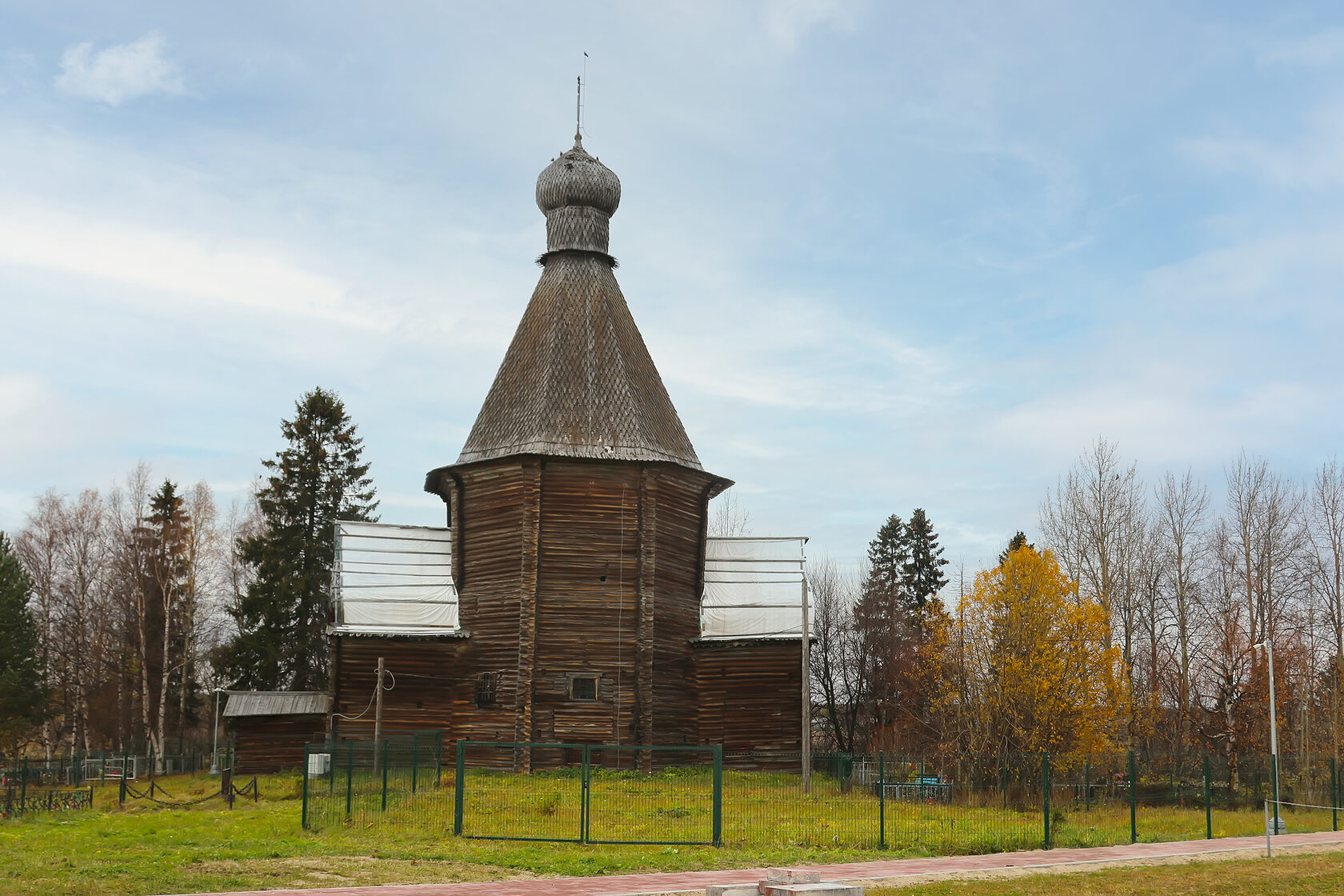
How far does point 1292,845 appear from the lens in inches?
770

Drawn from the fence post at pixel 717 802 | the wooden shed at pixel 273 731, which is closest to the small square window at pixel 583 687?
the wooden shed at pixel 273 731

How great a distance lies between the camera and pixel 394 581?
3189cm

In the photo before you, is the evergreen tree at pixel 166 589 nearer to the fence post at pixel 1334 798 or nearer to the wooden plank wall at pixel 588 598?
the wooden plank wall at pixel 588 598

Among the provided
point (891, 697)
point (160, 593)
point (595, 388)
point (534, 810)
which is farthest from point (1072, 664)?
point (160, 593)

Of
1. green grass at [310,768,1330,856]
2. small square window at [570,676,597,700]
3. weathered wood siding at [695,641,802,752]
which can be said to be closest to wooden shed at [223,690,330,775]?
small square window at [570,676,597,700]

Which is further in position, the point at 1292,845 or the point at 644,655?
the point at 644,655

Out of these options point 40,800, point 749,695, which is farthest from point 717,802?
point 40,800

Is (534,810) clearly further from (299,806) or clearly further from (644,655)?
(644,655)

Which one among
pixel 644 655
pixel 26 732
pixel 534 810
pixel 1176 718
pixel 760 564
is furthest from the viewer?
pixel 26 732

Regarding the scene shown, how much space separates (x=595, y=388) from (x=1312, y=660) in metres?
29.8

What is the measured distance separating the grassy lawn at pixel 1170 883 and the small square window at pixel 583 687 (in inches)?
640

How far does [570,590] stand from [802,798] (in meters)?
9.40

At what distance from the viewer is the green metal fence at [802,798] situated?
17266 mm

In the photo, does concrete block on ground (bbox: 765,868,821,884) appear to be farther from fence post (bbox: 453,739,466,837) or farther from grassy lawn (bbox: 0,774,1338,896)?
fence post (bbox: 453,739,466,837)
